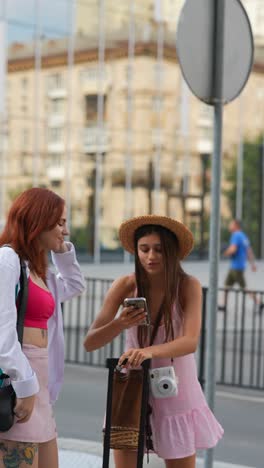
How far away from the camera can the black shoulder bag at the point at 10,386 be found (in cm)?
384

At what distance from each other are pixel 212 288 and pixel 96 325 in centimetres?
104

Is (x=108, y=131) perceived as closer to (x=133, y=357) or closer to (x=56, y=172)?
(x=56, y=172)

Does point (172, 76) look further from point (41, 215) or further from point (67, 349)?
point (41, 215)

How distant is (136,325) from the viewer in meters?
4.17

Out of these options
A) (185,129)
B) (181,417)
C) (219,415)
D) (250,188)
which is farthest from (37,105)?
(181,417)

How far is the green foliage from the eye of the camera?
40.8 metres

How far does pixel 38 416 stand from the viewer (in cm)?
404

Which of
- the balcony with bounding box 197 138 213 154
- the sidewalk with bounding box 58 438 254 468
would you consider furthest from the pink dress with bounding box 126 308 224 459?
the balcony with bounding box 197 138 213 154

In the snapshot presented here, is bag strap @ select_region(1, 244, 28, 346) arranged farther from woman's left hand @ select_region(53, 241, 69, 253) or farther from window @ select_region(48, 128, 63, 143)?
window @ select_region(48, 128, 63, 143)

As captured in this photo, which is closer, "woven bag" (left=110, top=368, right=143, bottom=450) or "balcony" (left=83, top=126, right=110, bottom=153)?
"woven bag" (left=110, top=368, right=143, bottom=450)

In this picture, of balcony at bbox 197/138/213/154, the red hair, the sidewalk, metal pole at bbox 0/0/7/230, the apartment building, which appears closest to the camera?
the red hair

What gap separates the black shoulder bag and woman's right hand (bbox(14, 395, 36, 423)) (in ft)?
0.07

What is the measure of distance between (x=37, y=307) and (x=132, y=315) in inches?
13.7

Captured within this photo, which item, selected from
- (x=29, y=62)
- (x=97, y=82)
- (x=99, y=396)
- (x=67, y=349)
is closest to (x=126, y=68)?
(x=97, y=82)
